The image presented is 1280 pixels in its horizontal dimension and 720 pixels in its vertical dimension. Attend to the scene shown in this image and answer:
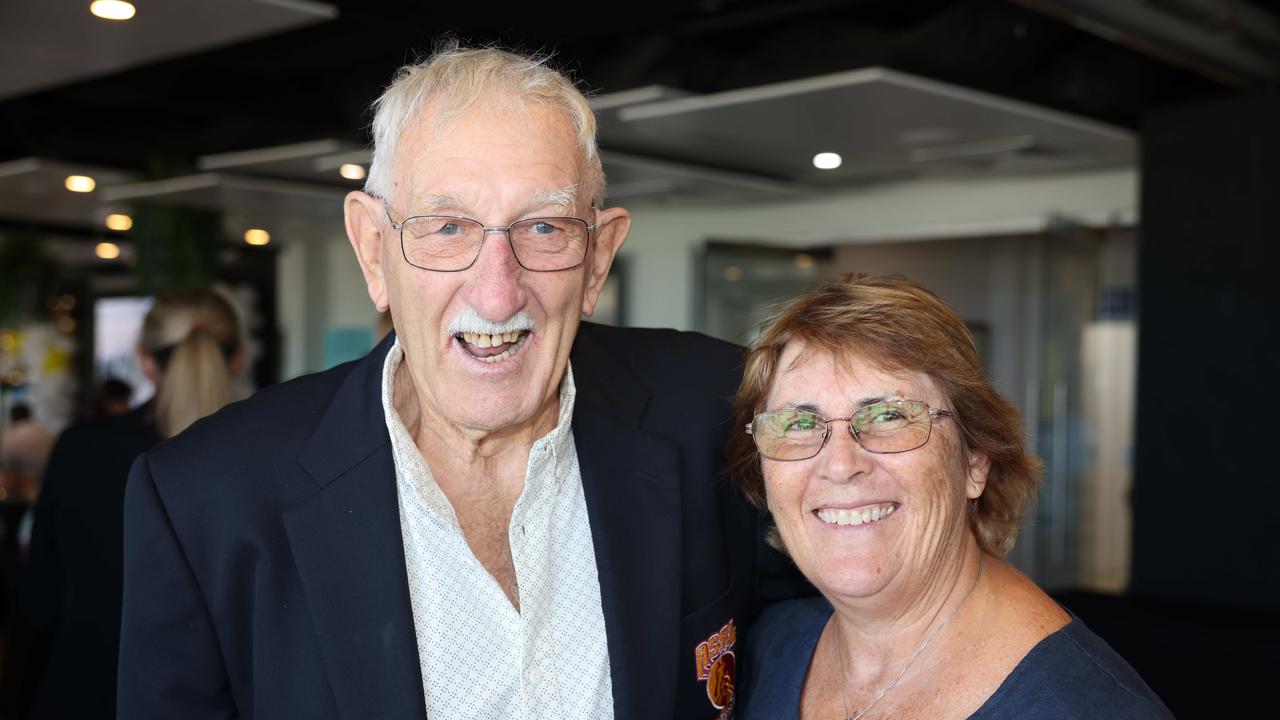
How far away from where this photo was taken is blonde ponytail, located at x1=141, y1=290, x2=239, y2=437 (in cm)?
354

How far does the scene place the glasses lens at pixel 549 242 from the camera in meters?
1.62

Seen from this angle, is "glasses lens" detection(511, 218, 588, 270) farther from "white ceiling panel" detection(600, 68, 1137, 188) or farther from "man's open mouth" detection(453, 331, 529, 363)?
"white ceiling panel" detection(600, 68, 1137, 188)

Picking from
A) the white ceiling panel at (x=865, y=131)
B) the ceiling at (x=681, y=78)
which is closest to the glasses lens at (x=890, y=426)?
the ceiling at (x=681, y=78)

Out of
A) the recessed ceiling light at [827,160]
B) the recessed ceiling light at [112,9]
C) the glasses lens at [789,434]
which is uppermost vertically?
the recessed ceiling light at [827,160]

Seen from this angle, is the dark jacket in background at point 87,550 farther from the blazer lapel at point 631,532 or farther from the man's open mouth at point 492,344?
the man's open mouth at point 492,344

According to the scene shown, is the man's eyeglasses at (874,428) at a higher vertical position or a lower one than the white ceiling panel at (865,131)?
lower

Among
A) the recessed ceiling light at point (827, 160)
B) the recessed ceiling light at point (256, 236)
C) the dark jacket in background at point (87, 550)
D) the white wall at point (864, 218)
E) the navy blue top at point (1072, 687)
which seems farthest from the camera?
the recessed ceiling light at point (256, 236)

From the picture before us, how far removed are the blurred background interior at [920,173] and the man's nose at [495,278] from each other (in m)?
0.58

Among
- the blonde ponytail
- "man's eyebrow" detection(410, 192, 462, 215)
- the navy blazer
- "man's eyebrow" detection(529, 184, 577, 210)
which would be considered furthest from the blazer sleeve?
the blonde ponytail

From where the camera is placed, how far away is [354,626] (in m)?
1.60

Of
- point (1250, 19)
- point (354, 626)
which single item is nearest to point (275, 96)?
point (1250, 19)

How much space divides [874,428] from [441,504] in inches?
25.3

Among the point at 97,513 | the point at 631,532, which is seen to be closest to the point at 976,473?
the point at 631,532

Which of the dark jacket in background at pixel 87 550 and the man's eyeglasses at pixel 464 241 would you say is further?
the dark jacket in background at pixel 87 550
